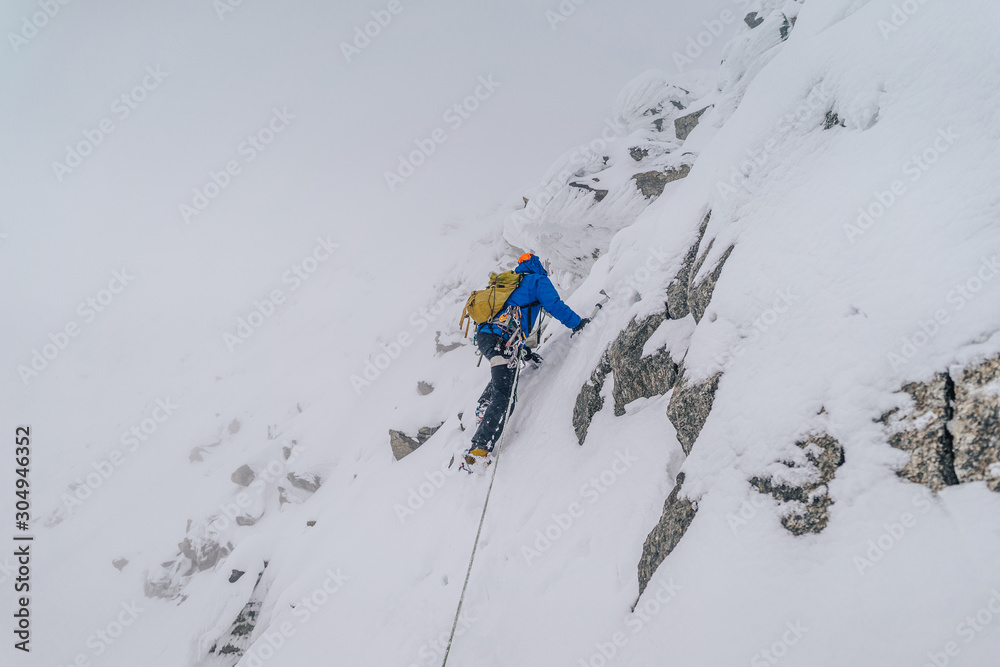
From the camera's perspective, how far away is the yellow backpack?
6586mm

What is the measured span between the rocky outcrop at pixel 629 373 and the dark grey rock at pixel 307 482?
18.6 meters

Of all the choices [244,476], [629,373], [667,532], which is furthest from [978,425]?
[244,476]

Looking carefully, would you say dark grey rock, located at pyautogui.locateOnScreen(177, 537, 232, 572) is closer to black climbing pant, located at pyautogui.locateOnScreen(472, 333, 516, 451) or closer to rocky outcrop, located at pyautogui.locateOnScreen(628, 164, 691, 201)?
black climbing pant, located at pyautogui.locateOnScreen(472, 333, 516, 451)

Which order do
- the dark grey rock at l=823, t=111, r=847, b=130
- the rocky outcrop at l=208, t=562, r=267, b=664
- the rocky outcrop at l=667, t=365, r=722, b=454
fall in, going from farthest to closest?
1. the rocky outcrop at l=208, t=562, r=267, b=664
2. the dark grey rock at l=823, t=111, r=847, b=130
3. the rocky outcrop at l=667, t=365, r=722, b=454

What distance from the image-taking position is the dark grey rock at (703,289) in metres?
4.36

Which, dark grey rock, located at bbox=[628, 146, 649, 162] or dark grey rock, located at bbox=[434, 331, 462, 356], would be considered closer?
dark grey rock, located at bbox=[628, 146, 649, 162]

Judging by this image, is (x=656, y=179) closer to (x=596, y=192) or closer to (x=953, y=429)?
(x=596, y=192)

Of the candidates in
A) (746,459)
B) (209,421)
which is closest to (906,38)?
(746,459)

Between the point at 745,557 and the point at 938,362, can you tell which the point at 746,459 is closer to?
the point at 745,557

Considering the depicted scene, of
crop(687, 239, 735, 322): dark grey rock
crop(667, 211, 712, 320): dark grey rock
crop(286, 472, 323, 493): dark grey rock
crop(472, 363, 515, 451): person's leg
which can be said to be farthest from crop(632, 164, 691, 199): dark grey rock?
crop(286, 472, 323, 493): dark grey rock

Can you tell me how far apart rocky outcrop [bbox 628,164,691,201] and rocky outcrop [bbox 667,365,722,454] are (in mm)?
11032

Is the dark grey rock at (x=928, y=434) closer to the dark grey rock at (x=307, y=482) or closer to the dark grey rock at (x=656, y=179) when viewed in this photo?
the dark grey rock at (x=656, y=179)

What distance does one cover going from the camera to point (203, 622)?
1087cm

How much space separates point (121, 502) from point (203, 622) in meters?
37.1
